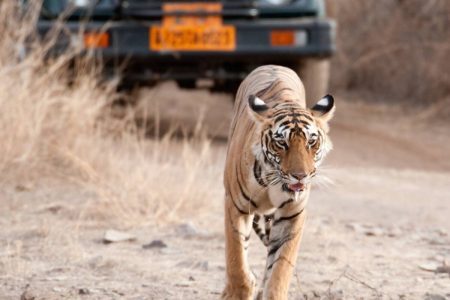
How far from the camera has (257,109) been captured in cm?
446

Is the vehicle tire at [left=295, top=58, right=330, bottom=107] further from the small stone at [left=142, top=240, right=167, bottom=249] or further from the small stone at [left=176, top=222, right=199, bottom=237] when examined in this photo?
the small stone at [left=142, top=240, right=167, bottom=249]

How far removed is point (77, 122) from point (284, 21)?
2423 millimetres

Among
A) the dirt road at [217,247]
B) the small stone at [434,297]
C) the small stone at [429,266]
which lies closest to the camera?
the small stone at [434,297]

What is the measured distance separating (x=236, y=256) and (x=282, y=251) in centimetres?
21

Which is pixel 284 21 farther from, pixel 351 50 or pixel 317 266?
pixel 351 50

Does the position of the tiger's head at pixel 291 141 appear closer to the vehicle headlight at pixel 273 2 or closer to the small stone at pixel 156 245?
the small stone at pixel 156 245

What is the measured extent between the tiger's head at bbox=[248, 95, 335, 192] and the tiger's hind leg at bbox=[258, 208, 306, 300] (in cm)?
26

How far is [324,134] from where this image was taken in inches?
172

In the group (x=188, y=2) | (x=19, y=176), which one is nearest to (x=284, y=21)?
(x=188, y=2)

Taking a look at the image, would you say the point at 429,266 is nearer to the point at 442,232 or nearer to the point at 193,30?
the point at 442,232

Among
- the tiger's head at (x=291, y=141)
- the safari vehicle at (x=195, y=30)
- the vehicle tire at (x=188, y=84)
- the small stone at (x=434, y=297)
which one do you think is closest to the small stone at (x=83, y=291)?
the tiger's head at (x=291, y=141)

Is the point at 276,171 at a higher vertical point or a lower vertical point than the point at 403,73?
higher

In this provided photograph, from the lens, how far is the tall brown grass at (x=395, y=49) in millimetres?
13430


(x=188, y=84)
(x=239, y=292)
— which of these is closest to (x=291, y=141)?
(x=239, y=292)
